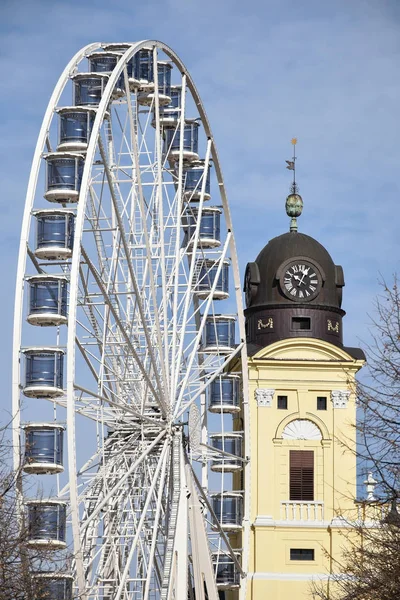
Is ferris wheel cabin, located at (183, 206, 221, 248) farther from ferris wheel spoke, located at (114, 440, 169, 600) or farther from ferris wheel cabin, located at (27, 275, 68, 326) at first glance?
ferris wheel cabin, located at (27, 275, 68, 326)

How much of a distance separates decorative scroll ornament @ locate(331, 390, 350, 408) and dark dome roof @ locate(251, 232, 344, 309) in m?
5.10

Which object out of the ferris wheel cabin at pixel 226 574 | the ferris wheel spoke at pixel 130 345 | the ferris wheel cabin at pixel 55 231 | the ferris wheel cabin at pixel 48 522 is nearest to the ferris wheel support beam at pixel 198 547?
the ferris wheel spoke at pixel 130 345

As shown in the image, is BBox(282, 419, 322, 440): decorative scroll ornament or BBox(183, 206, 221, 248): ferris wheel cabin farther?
BBox(282, 419, 322, 440): decorative scroll ornament

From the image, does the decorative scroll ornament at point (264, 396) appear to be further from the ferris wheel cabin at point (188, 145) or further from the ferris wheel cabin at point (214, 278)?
the ferris wheel cabin at point (188, 145)

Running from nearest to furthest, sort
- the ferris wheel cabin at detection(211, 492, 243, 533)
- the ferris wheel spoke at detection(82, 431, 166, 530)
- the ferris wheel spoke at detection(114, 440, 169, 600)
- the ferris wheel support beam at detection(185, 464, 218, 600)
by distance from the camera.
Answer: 1. the ferris wheel spoke at detection(114, 440, 169, 600)
2. the ferris wheel spoke at detection(82, 431, 166, 530)
3. the ferris wheel support beam at detection(185, 464, 218, 600)
4. the ferris wheel cabin at detection(211, 492, 243, 533)

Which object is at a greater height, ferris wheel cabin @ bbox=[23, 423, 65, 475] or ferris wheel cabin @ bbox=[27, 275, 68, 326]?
ferris wheel cabin @ bbox=[27, 275, 68, 326]

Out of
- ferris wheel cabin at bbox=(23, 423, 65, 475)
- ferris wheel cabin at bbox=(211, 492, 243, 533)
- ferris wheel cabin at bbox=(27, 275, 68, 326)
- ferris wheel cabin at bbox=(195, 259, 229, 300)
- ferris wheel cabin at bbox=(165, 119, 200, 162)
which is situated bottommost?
ferris wheel cabin at bbox=(211, 492, 243, 533)

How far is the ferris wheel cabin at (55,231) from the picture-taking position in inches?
2020

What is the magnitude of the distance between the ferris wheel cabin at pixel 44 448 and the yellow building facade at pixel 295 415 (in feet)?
163

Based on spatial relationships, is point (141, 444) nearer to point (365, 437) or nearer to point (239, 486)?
point (365, 437)

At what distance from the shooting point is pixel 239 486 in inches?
4070

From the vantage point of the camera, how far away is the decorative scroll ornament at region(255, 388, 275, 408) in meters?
102

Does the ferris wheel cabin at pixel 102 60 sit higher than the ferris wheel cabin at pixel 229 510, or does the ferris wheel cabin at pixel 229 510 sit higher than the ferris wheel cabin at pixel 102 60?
the ferris wheel cabin at pixel 102 60

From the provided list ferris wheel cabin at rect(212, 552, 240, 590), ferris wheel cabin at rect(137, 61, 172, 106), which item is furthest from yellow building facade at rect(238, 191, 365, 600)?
ferris wheel cabin at rect(137, 61, 172, 106)
